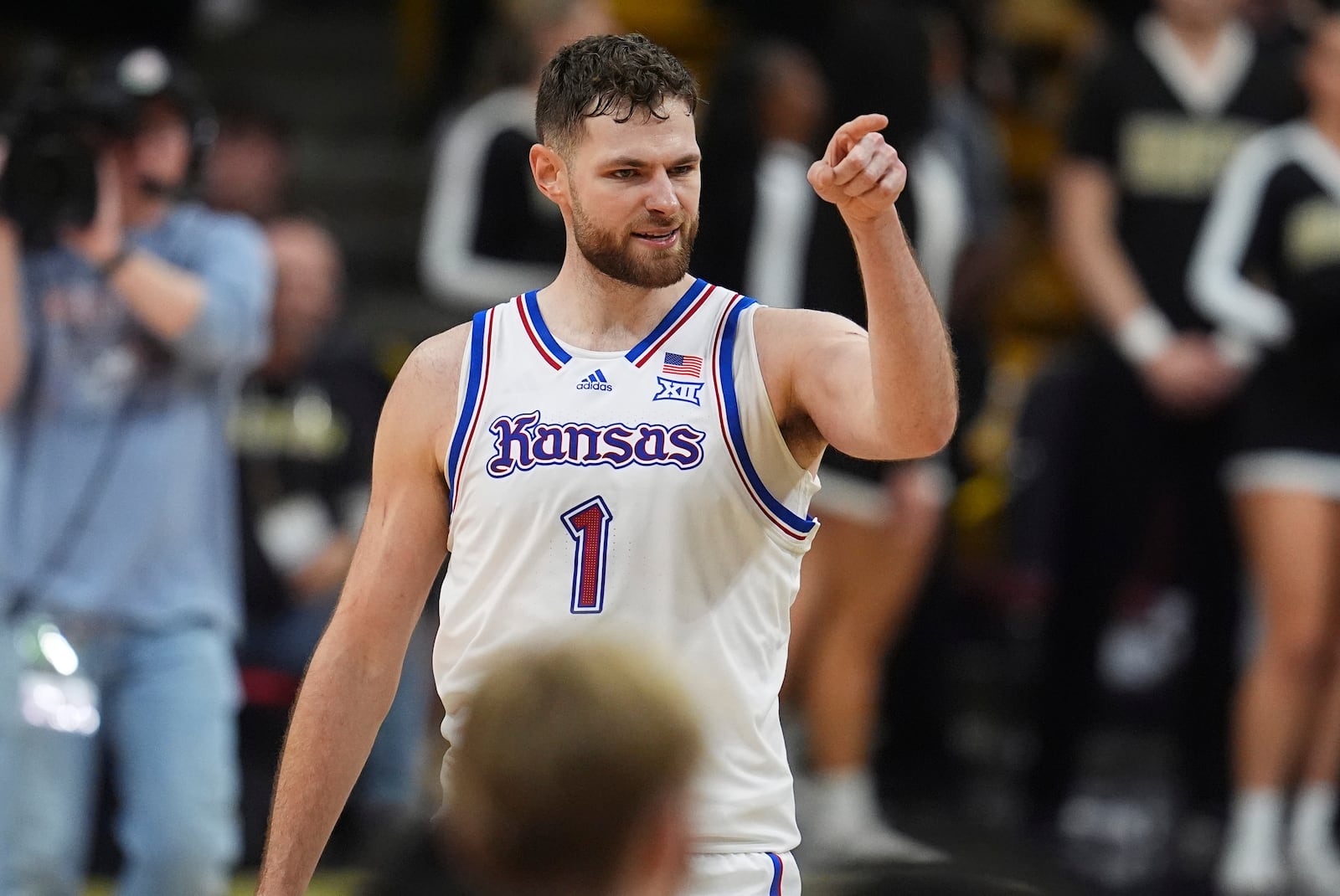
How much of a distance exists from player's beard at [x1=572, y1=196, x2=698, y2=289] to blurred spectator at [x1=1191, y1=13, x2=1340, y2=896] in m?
3.73

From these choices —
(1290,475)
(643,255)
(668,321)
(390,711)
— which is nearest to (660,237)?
(643,255)

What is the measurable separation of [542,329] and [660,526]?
0.44m

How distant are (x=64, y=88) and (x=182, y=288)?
0.70 metres

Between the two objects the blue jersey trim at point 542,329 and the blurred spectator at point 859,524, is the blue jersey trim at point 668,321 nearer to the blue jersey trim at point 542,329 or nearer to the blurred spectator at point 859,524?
the blue jersey trim at point 542,329

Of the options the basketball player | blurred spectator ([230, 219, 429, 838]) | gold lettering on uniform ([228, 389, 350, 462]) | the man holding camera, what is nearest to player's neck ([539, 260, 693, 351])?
the basketball player

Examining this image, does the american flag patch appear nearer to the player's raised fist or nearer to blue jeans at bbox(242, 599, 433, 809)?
the player's raised fist

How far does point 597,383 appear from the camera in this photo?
3.74 m

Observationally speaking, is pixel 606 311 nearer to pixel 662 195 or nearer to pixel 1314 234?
pixel 662 195

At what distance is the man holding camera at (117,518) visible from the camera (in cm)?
524

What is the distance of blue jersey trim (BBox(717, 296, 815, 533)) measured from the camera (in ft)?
12.1

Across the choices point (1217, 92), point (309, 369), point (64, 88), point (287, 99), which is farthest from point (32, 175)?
point (287, 99)

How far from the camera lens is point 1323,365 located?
698 cm

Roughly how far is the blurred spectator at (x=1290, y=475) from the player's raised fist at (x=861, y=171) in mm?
3938

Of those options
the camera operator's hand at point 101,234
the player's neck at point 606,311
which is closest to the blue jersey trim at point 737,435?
the player's neck at point 606,311
